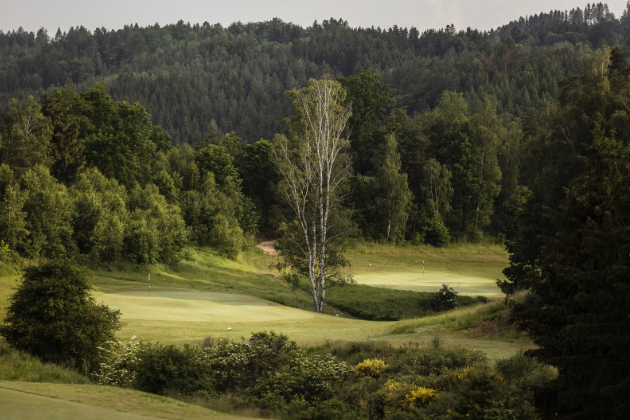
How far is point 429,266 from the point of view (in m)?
74.4

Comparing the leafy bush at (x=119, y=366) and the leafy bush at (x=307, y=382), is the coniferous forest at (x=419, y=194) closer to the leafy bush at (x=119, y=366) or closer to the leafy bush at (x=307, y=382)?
the leafy bush at (x=307, y=382)

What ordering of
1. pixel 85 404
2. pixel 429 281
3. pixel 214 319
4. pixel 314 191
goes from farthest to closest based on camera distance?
pixel 429 281
pixel 314 191
pixel 214 319
pixel 85 404

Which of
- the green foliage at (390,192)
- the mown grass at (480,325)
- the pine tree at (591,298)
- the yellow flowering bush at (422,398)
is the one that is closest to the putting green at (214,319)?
the mown grass at (480,325)

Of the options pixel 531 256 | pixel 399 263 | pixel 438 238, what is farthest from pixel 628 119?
pixel 438 238

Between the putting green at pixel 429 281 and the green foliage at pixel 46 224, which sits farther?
the putting green at pixel 429 281

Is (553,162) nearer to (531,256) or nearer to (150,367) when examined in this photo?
(531,256)

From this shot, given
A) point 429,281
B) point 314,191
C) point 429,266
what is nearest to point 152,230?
point 314,191

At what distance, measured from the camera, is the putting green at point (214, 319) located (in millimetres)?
27688

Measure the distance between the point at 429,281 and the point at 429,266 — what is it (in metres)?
13.6

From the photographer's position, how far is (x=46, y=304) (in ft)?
65.2

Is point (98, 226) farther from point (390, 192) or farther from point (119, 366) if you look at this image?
point (390, 192)

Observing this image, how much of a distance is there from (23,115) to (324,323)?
4432cm

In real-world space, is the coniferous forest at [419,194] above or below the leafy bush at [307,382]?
above

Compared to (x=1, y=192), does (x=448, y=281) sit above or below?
below
